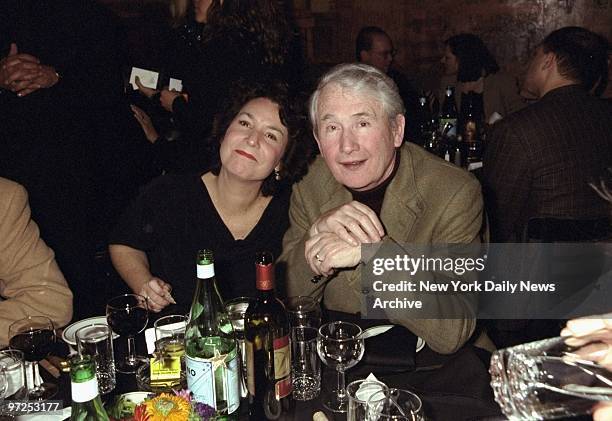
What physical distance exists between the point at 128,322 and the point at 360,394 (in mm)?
598

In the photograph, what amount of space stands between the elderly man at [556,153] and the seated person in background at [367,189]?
0.92m

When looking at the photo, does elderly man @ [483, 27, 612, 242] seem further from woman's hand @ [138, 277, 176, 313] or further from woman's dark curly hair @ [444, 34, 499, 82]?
woman's dark curly hair @ [444, 34, 499, 82]

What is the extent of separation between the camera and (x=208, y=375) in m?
1.09

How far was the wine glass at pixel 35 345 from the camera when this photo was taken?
1.27m

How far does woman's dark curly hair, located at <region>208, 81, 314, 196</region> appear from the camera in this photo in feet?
6.51

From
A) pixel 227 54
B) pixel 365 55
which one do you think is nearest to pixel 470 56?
pixel 365 55

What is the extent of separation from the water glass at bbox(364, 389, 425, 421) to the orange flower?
319mm

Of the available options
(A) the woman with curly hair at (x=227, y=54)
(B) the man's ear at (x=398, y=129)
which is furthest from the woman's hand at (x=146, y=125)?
(B) the man's ear at (x=398, y=129)

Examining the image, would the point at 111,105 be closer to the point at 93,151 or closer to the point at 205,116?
the point at 93,151

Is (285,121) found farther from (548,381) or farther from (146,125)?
(146,125)

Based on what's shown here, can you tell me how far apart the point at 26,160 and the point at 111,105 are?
58 cm

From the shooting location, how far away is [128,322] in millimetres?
1389

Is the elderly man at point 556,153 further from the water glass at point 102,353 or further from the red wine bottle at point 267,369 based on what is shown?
the water glass at point 102,353

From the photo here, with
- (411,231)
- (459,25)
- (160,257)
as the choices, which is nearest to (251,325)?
(411,231)
